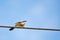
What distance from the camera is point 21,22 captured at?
1185 centimetres

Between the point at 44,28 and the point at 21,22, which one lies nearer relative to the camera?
the point at 44,28

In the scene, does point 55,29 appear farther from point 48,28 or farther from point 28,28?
point 28,28

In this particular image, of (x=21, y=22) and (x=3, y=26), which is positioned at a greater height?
(x=21, y=22)

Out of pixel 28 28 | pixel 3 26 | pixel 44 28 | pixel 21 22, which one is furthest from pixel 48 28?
pixel 21 22

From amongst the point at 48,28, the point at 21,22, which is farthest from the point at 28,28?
the point at 21,22

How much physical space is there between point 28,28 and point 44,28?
2.27 feet

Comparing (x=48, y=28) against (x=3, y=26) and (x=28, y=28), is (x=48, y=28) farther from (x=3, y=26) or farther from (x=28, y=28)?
(x=3, y=26)

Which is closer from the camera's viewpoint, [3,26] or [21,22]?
[3,26]

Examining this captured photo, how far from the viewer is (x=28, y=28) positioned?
8.99m

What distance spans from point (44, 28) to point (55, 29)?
1.50ft

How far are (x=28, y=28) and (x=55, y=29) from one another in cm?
115

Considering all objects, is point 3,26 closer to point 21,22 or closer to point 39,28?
point 39,28

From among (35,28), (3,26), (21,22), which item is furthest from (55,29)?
(21,22)

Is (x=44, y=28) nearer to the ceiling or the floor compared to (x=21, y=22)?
nearer to the floor
